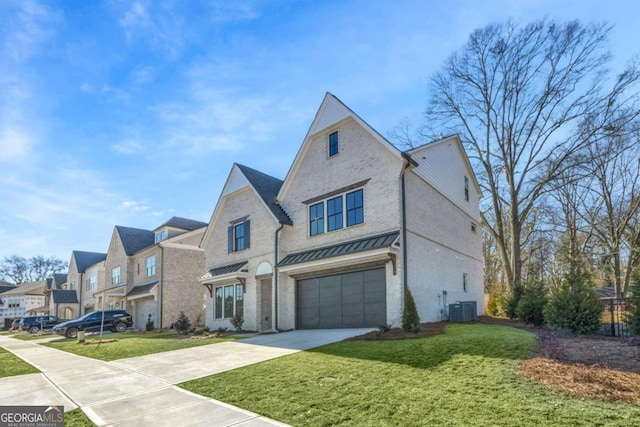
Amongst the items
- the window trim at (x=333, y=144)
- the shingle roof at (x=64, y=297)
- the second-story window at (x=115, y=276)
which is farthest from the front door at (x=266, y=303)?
the shingle roof at (x=64, y=297)

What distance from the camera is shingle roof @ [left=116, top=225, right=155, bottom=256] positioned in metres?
37.3

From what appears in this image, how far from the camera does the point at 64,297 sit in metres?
50.8

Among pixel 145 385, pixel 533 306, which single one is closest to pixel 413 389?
pixel 145 385

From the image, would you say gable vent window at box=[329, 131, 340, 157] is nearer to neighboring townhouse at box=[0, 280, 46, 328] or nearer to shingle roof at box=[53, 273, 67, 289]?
shingle roof at box=[53, 273, 67, 289]

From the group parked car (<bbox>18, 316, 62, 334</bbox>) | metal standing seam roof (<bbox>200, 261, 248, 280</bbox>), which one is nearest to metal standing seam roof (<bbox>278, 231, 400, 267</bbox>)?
metal standing seam roof (<bbox>200, 261, 248, 280</bbox>)

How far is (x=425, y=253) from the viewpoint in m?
17.3

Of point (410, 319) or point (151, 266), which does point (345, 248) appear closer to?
point (410, 319)

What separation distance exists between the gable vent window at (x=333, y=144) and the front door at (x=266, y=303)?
7.31m

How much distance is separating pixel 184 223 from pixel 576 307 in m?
31.4

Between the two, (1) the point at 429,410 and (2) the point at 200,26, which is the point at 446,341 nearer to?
(1) the point at 429,410

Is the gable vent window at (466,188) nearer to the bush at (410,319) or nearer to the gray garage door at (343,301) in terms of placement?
the gray garage door at (343,301)

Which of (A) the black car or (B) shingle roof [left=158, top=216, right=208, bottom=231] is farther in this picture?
(B) shingle roof [left=158, top=216, right=208, bottom=231]

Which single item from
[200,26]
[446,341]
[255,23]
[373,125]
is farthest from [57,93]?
[446,341]

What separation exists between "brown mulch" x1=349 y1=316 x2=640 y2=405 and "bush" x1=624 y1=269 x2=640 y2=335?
103cm
